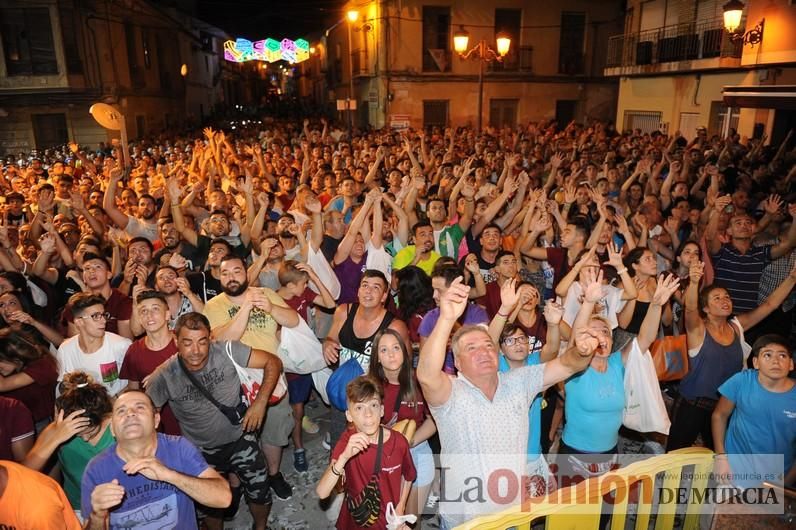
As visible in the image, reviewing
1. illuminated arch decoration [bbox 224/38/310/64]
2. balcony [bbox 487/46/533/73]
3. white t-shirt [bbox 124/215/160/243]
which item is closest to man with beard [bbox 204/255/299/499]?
white t-shirt [bbox 124/215/160/243]

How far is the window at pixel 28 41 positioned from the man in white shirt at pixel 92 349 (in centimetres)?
2300

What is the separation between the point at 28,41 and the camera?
21594mm

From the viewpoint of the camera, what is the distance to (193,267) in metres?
6.00

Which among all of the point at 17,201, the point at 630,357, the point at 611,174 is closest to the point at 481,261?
the point at 630,357

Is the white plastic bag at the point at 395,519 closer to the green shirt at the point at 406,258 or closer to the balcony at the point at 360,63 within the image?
the green shirt at the point at 406,258

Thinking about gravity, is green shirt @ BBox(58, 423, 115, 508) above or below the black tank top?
below

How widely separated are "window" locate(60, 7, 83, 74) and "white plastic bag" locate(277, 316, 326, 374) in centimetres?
2335

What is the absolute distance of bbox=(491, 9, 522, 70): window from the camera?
24.7 m

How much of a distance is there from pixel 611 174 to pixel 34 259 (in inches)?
334

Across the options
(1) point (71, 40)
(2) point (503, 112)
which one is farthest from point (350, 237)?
(1) point (71, 40)

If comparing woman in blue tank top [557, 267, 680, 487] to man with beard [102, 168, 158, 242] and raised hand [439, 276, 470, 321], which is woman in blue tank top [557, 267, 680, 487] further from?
man with beard [102, 168, 158, 242]

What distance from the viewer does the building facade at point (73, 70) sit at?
70.5 ft

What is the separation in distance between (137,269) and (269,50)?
34714 mm

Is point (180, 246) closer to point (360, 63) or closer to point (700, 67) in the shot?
point (700, 67)
